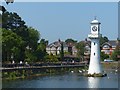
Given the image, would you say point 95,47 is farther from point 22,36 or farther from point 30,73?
point 22,36

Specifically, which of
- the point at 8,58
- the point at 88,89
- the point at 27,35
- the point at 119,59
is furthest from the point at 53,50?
the point at 88,89

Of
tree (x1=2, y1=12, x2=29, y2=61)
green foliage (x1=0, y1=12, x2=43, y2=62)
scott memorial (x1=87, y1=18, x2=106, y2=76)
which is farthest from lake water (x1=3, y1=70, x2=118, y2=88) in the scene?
tree (x1=2, y1=12, x2=29, y2=61)

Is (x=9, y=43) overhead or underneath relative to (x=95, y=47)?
overhead

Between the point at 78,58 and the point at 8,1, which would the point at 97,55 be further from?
the point at 78,58

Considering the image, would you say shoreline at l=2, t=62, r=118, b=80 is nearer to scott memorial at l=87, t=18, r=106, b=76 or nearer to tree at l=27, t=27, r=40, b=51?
tree at l=27, t=27, r=40, b=51

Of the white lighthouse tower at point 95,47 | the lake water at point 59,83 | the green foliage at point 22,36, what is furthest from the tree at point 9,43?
the white lighthouse tower at point 95,47

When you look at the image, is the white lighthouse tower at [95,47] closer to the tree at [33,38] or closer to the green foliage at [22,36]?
the green foliage at [22,36]

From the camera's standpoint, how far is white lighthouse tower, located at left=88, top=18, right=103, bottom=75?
227ft

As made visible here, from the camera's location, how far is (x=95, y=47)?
6919 centimetres

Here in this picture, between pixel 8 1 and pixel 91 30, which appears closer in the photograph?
pixel 8 1

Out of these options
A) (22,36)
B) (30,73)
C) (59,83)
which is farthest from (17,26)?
(59,83)

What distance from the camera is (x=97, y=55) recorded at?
2731 inches

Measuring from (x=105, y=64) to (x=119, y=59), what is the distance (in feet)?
20.9

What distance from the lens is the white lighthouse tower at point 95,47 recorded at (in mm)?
69312
